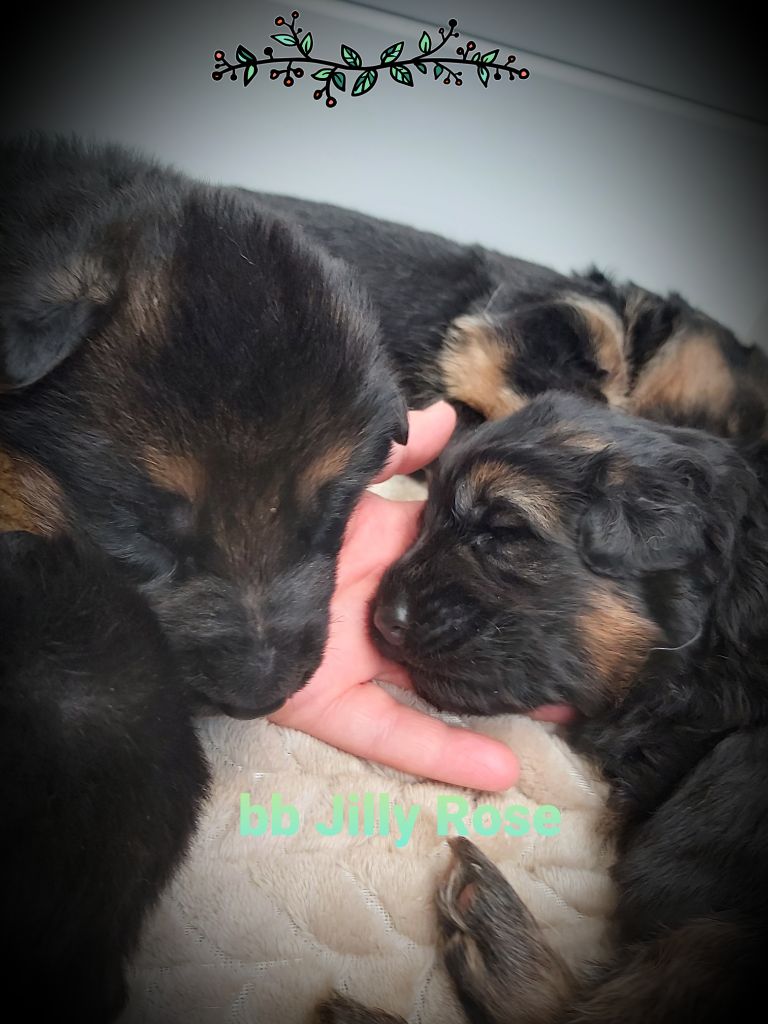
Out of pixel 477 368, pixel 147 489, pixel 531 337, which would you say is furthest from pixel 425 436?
pixel 147 489

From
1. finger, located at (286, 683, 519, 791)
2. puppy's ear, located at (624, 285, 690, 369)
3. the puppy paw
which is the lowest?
the puppy paw

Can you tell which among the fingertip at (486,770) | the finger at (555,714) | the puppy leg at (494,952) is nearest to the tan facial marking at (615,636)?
the finger at (555,714)

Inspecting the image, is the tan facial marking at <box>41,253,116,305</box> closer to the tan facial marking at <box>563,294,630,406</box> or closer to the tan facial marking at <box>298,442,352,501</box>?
the tan facial marking at <box>298,442,352,501</box>

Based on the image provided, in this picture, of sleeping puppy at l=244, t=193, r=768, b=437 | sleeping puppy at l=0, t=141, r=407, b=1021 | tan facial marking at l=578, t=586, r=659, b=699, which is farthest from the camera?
sleeping puppy at l=244, t=193, r=768, b=437

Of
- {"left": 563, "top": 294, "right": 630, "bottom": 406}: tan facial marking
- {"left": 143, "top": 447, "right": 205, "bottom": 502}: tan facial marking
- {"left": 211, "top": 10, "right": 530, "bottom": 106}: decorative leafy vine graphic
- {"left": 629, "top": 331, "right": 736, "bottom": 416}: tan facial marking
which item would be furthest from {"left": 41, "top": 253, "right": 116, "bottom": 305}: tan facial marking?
{"left": 629, "top": 331, "right": 736, "bottom": 416}: tan facial marking

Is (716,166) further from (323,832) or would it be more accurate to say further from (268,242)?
(323,832)

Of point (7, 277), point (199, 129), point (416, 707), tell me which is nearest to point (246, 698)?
point (416, 707)

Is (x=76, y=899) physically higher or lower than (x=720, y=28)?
lower
